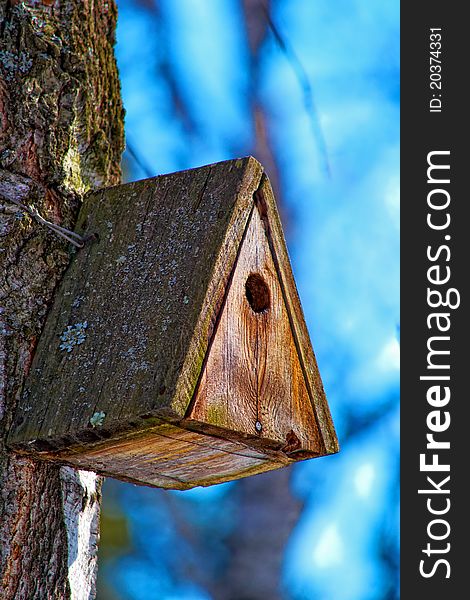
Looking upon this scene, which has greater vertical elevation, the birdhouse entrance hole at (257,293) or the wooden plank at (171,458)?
the birdhouse entrance hole at (257,293)

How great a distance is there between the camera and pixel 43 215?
1.74m

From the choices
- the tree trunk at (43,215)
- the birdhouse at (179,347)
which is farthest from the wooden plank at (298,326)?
the tree trunk at (43,215)

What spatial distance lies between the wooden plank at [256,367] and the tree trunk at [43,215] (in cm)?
31

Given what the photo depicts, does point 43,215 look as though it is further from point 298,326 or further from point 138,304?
point 298,326

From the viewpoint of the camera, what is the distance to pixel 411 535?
3.59 metres

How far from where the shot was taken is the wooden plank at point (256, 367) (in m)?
1.57

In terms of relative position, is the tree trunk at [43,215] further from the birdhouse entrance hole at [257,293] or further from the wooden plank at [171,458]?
the birdhouse entrance hole at [257,293]

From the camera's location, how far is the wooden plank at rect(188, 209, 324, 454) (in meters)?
1.57

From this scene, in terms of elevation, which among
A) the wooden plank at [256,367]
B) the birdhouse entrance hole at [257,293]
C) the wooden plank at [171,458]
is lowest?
the wooden plank at [171,458]

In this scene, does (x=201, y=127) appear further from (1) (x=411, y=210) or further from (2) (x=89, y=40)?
(2) (x=89, y=40)

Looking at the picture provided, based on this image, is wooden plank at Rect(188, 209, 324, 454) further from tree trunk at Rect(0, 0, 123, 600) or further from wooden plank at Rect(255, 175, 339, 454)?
tree trunk at Rect(0, 0, 123, 600)

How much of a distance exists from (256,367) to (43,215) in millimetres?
436

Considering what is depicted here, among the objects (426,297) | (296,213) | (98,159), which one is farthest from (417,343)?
(98,159)

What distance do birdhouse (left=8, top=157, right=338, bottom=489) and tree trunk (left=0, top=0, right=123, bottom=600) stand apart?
0.04 m
